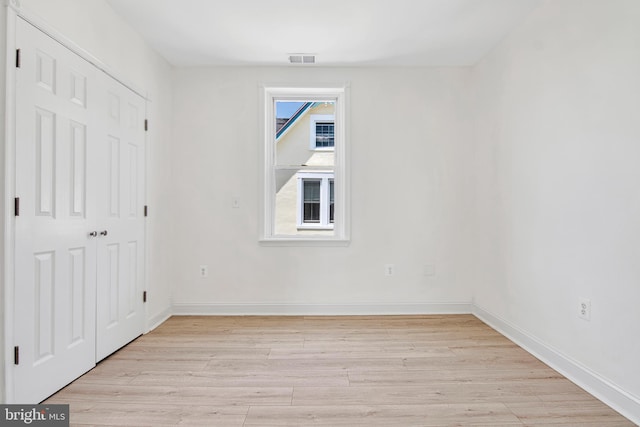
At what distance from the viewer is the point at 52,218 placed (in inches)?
79.7

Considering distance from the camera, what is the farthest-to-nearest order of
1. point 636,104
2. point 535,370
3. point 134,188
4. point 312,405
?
point 134,188 → point 535,370 → point 312,405 → point 636,104

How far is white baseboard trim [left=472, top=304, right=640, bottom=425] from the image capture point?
1887mm

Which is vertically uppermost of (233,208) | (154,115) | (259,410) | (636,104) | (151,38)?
(151,38)

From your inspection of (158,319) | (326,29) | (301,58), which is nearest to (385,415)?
(158,319)

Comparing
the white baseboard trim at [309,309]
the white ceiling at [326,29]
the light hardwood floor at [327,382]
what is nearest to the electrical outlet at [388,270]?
the white baseboard trim at [309,309]

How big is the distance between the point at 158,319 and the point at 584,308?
11.2ft

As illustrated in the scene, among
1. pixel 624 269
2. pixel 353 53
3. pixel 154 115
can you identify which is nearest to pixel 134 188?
pixel 154 115

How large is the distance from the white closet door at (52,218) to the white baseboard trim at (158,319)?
0.79 meters

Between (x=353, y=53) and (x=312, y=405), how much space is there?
9.71ft

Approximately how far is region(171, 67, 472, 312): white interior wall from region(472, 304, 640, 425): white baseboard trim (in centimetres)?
83

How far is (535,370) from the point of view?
2418mm

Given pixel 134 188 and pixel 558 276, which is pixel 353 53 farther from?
pixel 558 276

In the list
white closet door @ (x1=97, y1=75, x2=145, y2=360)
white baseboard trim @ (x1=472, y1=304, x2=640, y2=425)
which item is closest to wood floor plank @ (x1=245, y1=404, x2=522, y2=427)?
white baseboard trim @ (x1=472, y1=304, x2=640, y2=425)

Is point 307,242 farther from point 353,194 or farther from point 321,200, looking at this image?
point 353,194
